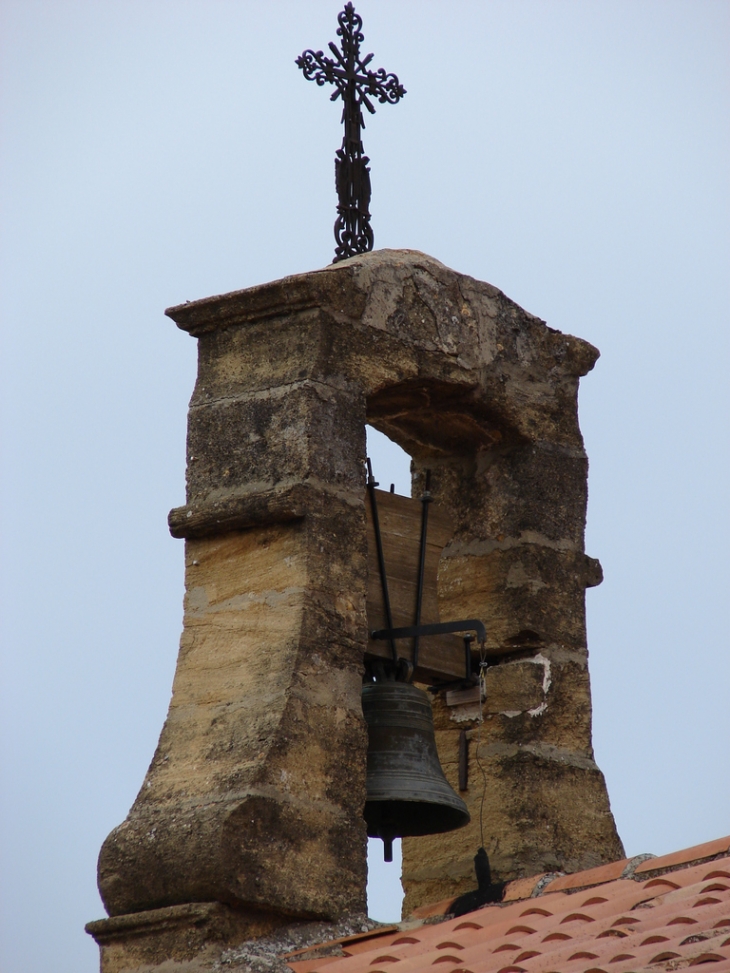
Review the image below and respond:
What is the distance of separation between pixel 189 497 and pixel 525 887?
1324 millimetres

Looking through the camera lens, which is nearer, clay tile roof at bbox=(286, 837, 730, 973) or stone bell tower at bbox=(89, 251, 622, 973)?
clay tile roof at bbox=(286, 837, 730, 973)

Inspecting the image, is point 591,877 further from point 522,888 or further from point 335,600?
point 335,600

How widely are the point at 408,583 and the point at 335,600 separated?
50 centimetres

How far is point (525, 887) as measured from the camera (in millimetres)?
4812

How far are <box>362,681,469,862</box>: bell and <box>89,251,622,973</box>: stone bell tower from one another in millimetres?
204

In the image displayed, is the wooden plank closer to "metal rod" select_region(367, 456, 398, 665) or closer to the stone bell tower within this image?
"metal rod" select_region(367, 456, 398, 665)

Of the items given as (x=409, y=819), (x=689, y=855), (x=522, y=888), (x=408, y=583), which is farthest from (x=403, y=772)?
(x=689, y=855)

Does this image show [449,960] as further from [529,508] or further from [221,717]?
[529,508]

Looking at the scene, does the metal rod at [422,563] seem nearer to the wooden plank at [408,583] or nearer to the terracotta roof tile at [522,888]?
the wooden plank at [408,583]

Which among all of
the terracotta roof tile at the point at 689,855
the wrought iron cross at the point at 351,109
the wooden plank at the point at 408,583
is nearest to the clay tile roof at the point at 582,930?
the terracotta roof tile at the point at 689,855

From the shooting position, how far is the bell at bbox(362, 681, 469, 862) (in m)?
4.90

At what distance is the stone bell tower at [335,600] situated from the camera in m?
4.44

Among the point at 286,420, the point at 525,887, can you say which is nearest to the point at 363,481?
the point at 286,420

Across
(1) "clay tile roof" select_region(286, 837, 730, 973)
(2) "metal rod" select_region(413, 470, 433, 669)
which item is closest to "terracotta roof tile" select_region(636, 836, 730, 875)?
(1) "clay tile roof" select_region(286, 837, 730, 973)
